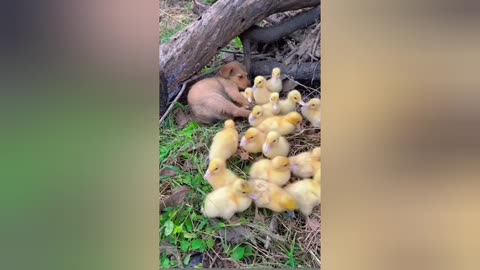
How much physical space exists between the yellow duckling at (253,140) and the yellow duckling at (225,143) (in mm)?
24

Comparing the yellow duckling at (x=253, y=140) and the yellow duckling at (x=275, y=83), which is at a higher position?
the yellow duckling at (x=275, y=83)

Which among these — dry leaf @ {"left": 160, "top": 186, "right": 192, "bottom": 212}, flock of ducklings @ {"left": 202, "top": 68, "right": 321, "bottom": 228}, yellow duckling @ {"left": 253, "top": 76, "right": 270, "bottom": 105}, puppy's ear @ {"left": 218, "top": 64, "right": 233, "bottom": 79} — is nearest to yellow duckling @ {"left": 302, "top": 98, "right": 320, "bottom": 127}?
flock of ducklings @ {"left": 202, "top": 68, "right": 321, "bottom": 228}

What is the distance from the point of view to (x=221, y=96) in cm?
133

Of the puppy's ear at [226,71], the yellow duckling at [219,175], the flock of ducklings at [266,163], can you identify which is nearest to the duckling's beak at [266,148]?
the flock of ducklings at [266,163]

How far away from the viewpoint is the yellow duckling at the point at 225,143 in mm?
1310

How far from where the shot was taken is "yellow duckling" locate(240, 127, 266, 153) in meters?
1.30

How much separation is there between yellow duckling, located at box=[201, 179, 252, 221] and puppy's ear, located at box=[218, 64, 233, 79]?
287 mm

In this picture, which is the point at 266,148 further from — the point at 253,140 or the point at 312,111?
the point at 312,111
